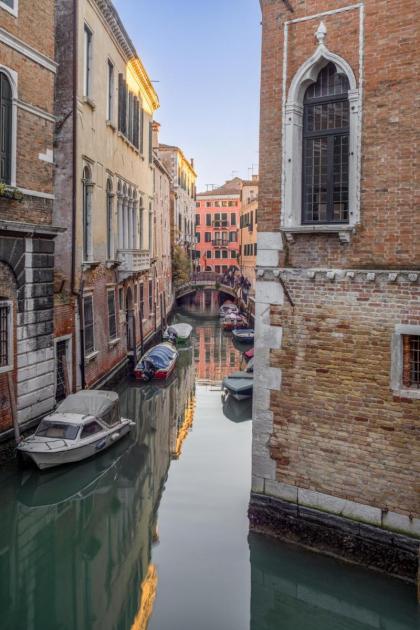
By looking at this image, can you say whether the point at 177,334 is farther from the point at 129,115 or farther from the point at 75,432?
the point at 75,432

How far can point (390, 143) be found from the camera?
5.85 metres

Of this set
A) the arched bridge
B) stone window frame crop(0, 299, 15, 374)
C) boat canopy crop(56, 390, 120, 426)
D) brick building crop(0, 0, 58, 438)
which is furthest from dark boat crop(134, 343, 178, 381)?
the arched bridge

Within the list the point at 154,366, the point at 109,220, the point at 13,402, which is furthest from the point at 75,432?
the point at 109,220

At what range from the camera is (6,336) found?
9.32 m

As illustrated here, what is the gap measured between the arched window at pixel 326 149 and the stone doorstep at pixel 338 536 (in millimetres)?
3258

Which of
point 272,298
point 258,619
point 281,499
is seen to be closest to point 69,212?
point 272,298

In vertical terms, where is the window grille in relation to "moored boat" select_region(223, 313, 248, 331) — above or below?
above

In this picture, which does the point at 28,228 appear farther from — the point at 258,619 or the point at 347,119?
the point at 258,619

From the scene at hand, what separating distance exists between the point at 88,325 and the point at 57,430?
14.4 feet

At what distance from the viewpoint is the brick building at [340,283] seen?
5.82m

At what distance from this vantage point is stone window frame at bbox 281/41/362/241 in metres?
6.04

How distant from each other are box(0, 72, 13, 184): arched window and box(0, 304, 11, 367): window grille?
2.05 m

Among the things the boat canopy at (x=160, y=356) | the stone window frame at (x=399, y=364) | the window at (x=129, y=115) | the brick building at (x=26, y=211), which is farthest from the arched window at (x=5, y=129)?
the boat canopy at (x=160, y=356)

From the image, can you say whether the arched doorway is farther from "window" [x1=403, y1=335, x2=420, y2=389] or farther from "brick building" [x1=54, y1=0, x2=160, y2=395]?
"window" [x1=403, y1=335, x2=420, y2=389]
